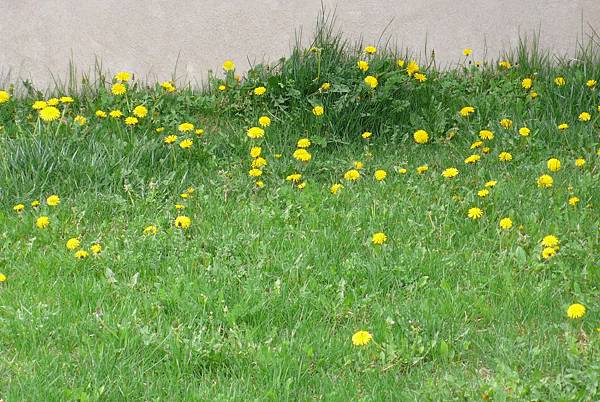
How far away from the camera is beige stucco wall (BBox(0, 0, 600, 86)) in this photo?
5.75 metres

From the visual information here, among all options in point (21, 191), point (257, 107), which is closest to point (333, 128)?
point (257, 107)

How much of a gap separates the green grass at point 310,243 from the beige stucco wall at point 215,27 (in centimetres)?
17

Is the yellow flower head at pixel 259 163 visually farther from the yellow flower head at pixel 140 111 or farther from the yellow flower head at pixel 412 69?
the yellow flower head at pixel 412 69

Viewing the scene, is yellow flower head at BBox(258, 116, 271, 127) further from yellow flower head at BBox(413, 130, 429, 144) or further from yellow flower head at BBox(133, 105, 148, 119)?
yellow flower head at BBox(413, 130, 429, 144)

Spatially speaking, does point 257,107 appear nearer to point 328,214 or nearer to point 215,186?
point 215,186

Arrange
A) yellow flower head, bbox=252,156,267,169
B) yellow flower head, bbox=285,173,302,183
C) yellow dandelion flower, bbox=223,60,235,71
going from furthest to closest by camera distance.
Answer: yellow dandelion flower, bbox=223,60,235,71, yellow flower head, bbox=252,156,267,169, yellow flower head, bbox=285,173,302,183

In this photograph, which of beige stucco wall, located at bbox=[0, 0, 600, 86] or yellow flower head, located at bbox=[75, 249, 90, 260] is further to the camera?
beige stucco wall, located at bbox=[0, 0, 600, 86]

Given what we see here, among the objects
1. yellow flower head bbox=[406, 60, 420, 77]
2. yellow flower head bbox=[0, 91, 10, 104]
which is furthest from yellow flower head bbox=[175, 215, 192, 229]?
yellow flower head bbox=[406, 60, 420, 77]

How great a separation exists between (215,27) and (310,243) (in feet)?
7.89

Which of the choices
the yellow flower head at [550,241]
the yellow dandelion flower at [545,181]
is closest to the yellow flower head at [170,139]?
the yellow dandelion flower at [545,181]

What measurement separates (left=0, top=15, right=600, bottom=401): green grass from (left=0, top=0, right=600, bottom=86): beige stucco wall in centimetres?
17

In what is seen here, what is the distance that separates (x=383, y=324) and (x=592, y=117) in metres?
2.68

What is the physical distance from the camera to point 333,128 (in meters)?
5.13

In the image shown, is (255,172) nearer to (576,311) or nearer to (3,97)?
(3,97)
